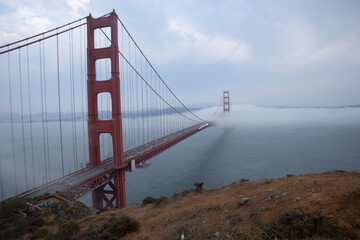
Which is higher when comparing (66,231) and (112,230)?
(66,231)

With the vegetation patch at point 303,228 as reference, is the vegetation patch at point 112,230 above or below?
below

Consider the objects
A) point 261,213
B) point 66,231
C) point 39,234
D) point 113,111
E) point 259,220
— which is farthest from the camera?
point 113,111

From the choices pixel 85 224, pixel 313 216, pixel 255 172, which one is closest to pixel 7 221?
pixel 85 224

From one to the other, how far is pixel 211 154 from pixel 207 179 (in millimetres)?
10535

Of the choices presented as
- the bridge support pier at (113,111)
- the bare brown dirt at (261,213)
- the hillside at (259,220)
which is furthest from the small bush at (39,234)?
the bridge support pier at (113,111)

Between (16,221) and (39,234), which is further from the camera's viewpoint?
(16,221)

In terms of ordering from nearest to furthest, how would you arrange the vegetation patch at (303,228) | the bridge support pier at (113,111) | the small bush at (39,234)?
1. the vegetation patch at (303,228)
2. the small bush at (39,234)
3. the bridge support pier at (113,111)

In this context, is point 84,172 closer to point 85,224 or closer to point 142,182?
point 85,224

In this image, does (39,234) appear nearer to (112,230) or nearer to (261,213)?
(112,230)

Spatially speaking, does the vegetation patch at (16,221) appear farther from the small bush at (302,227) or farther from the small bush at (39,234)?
the small bush at (302,227)

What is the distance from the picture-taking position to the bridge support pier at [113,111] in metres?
11.1

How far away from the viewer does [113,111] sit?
1119 cm

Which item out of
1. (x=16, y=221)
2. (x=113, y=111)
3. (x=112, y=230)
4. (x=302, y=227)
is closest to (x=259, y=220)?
(x=302, y=227)

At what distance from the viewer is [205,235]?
355cm
